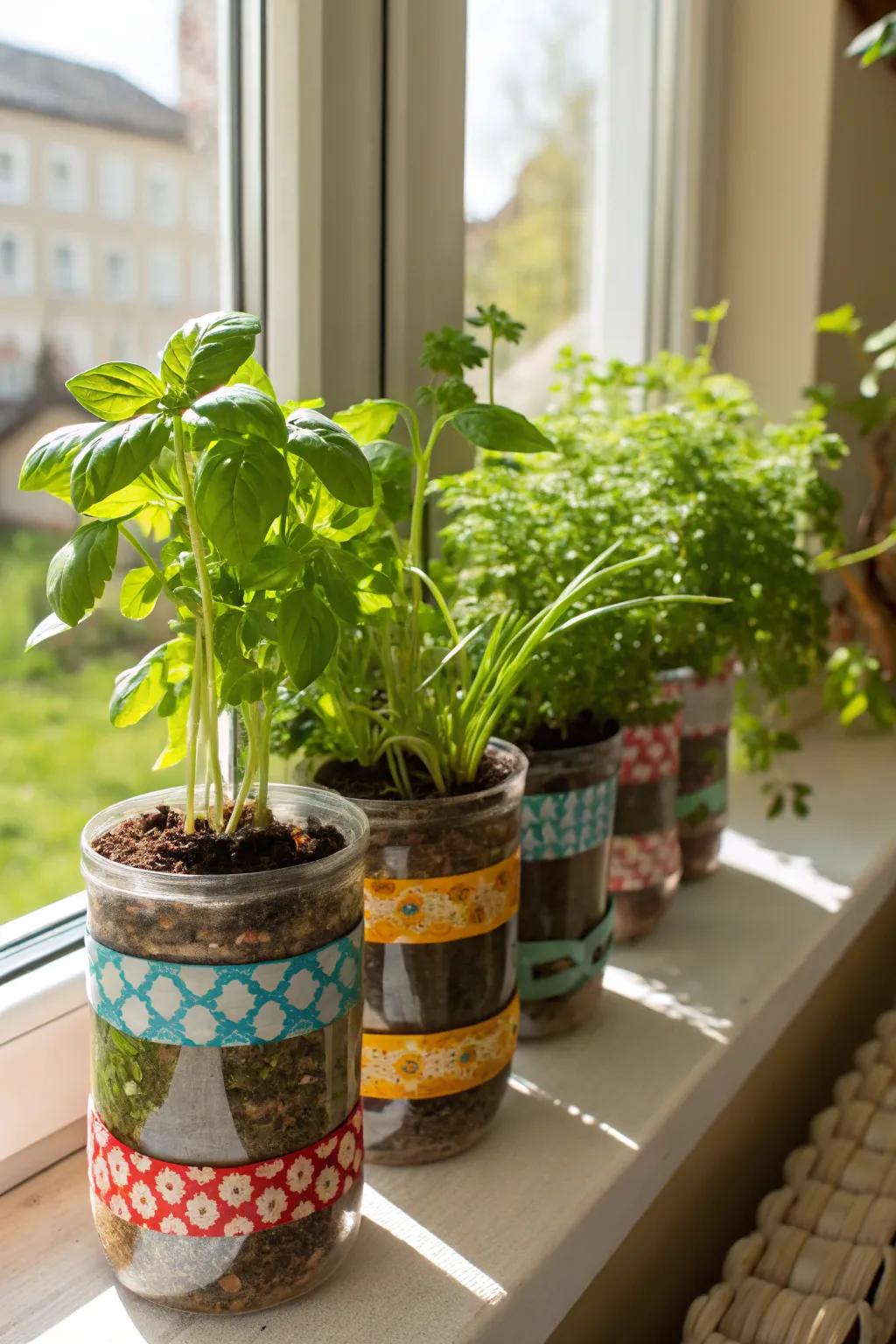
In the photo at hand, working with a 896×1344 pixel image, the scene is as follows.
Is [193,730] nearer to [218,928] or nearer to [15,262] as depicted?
[218,928]

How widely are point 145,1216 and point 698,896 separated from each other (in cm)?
70

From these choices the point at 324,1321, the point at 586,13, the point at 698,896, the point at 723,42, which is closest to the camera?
the point at 324,1321

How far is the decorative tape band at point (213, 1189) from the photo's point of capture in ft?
1.83

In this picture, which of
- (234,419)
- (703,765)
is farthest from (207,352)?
(703,765)

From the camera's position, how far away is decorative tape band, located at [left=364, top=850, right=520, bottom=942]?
0.67 metres

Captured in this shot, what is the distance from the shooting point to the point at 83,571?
0.48 metres

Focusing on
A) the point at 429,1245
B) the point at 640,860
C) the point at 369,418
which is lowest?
the point at 429,1245

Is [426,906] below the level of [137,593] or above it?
below

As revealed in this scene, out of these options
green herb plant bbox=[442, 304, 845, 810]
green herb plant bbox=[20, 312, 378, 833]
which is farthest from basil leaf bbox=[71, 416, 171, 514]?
green herb plant bbox=[442, 304, 845, 810]

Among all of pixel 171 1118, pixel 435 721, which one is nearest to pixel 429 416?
pixel 435 721

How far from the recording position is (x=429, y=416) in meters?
1.00

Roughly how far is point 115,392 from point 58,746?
0.99m

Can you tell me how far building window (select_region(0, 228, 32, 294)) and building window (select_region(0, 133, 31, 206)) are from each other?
2 cm

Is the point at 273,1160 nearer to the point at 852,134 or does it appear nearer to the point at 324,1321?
the point at 324,1321
